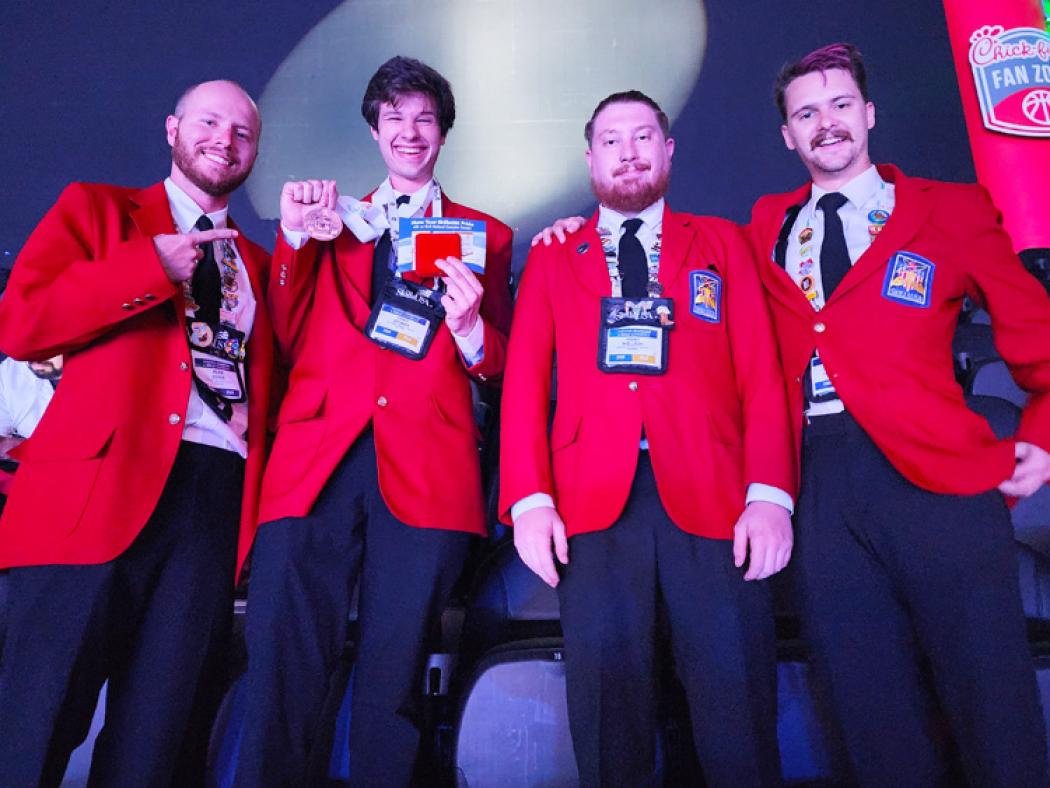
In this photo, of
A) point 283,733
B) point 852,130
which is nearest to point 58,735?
point 283,733

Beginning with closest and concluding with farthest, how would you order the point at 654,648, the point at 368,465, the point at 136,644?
1. the point at 654,648
2. the point at 136,644
3. the point at 368,465

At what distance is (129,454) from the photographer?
1.60 meters

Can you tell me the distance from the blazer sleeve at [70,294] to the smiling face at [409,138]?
637 mm

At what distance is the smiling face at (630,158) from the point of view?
1.84 meters

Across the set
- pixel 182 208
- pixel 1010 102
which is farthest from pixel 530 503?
pixel 1010 102

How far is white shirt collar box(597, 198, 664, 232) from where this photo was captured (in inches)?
74.0

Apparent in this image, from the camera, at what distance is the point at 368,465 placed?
1725 mm

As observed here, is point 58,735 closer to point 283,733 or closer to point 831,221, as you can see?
point 283,733

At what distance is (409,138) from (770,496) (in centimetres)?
125

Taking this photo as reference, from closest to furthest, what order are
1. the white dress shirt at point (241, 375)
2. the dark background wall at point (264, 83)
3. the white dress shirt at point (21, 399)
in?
the white dress shirt at point (241, 375) → the white dress shirt at point (21, 399) → the dark background wall at point (264, 83)

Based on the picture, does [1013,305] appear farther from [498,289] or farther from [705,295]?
[498,289]

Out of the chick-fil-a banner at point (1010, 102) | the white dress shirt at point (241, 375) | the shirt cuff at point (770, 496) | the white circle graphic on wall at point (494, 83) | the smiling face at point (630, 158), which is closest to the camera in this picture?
the shirt cuff at point (770, 496)

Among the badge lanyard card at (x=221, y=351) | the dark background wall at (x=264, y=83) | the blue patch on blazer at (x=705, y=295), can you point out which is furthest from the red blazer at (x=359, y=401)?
the dark background wall at (x=264, y=83)

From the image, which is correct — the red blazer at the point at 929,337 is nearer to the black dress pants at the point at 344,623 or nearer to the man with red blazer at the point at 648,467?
the man with red blazer at the point at 648,467
